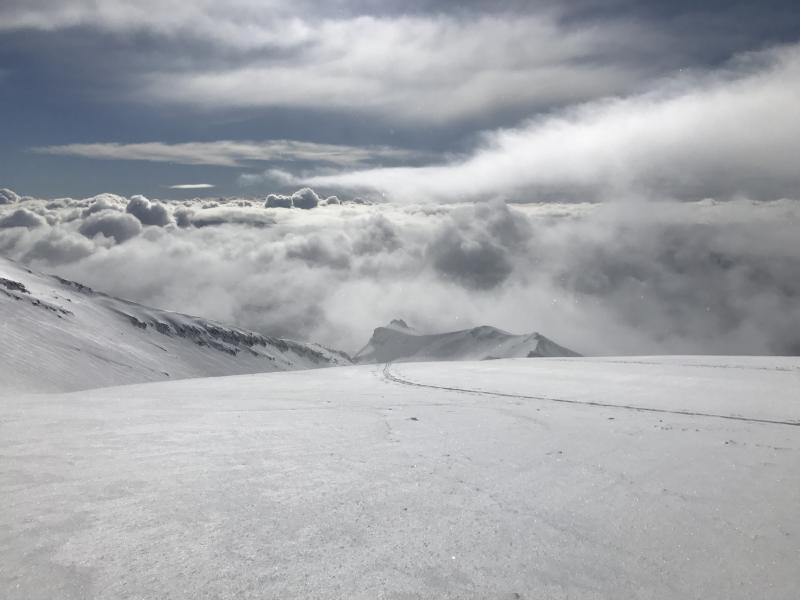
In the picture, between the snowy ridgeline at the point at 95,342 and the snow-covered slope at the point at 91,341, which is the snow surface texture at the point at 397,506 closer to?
the snowy ridgeline at the point at 95,342

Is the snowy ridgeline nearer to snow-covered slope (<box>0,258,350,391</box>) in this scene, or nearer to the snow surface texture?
snow-covered slope (<box>0,258,350,391</box>)

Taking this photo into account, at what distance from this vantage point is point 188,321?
470 feet

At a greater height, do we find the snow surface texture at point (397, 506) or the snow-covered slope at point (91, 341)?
the snow surface texture at point (397, 506)

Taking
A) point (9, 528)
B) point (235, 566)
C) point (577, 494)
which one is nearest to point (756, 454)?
point (577, 494)

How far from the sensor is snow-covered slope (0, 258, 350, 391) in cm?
3831

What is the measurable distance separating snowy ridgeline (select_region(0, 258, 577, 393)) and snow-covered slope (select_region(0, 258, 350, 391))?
11 cm

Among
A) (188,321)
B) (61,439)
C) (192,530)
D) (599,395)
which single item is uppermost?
(192,530)

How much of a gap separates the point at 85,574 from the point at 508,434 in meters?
6.30

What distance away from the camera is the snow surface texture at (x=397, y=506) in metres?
3.57

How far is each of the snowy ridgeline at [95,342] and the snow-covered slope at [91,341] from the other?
11cm

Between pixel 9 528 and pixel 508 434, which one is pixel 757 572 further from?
pixel 9 528

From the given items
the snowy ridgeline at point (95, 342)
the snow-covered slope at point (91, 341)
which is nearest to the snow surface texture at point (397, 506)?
the snowy ridgeline at point (95, 342)

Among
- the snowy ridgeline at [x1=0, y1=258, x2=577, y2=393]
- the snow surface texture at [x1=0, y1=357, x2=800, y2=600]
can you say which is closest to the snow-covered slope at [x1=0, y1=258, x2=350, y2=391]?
the snowy ridgeline at [x1=0, y1=258, x2=577, y2=393]

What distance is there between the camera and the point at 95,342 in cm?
6141
